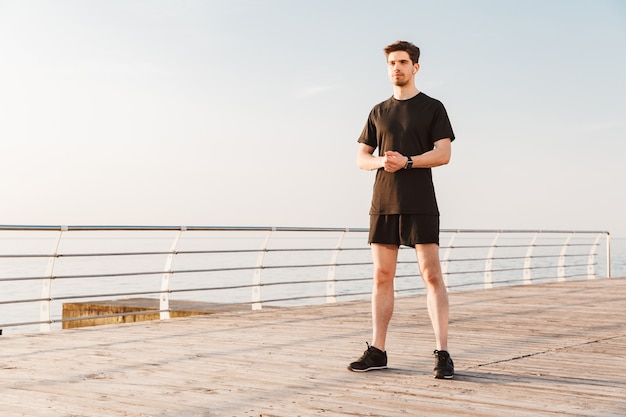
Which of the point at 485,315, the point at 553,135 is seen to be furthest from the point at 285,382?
the point at 553,135

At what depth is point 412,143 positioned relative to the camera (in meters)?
3.64

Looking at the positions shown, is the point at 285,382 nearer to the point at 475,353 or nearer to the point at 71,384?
the point at 71,384

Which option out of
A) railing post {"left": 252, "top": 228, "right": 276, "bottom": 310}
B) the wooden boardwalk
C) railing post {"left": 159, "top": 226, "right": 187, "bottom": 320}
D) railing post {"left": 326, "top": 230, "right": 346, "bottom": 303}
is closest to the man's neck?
the wooden boardwalk

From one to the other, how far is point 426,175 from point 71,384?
173 centimetres

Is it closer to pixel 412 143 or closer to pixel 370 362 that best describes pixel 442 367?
pixel 370 362

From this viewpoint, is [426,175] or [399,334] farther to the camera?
[399,334]

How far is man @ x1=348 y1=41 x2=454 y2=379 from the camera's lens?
11.9 ft

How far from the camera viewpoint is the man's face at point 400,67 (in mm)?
3660

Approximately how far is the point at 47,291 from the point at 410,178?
10.4 feet

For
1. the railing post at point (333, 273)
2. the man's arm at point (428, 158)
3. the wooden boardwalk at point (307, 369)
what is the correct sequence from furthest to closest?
the railing post at point (333, 273) → the man's arm at point (428, 158) → the wooden boardwalk at point (307, 369)

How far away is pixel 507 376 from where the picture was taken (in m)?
3.73

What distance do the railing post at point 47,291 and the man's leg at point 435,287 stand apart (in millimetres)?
2990

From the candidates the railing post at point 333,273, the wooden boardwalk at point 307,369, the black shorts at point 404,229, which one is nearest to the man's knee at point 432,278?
the black shorts at point 404,229

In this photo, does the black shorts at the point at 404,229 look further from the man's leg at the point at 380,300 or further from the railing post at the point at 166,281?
the railing post at the point at 166,281
